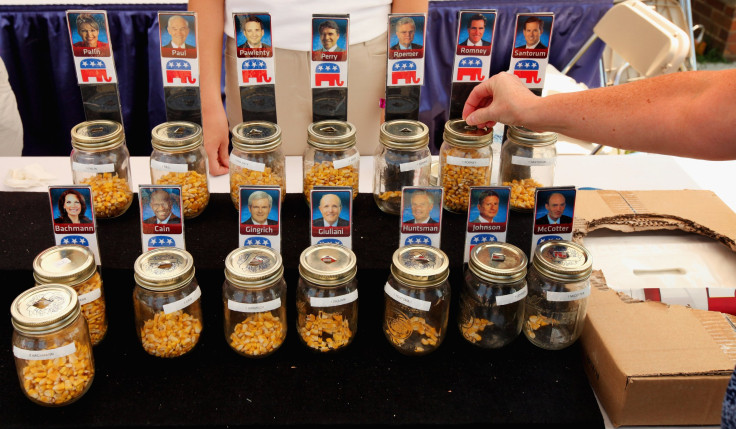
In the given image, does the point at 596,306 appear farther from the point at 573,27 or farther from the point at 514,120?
the point at 573,27

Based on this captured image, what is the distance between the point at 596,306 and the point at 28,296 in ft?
3.00

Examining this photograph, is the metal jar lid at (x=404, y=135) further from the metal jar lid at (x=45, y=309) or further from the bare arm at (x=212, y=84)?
the metal jar lid at (x=45, y=309)

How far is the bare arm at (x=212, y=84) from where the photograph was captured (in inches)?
62.9

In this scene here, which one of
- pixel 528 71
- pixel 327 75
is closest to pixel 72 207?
pixel 327 75

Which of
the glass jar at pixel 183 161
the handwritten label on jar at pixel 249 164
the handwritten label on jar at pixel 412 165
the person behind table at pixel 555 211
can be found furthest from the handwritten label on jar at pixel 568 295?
the glass jar at pixel 183 161

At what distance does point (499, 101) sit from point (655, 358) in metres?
0.50

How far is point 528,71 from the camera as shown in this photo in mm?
1333

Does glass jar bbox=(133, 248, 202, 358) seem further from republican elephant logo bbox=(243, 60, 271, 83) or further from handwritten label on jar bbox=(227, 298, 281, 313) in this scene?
republican elephant logo bbox=(243, 60, 271, 83)

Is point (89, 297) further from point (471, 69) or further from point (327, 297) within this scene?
point (471, 69)

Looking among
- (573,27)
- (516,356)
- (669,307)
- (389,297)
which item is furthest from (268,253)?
(573,27)

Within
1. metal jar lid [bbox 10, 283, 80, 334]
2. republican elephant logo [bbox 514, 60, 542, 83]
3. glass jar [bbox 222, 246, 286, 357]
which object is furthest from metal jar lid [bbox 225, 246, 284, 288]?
republican elephant logo [bbox 514, 60, 542, 83]

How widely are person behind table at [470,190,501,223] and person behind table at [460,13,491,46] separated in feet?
1.08

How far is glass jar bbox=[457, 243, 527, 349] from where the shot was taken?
42.8 inches

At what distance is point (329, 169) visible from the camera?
130 centimetres
